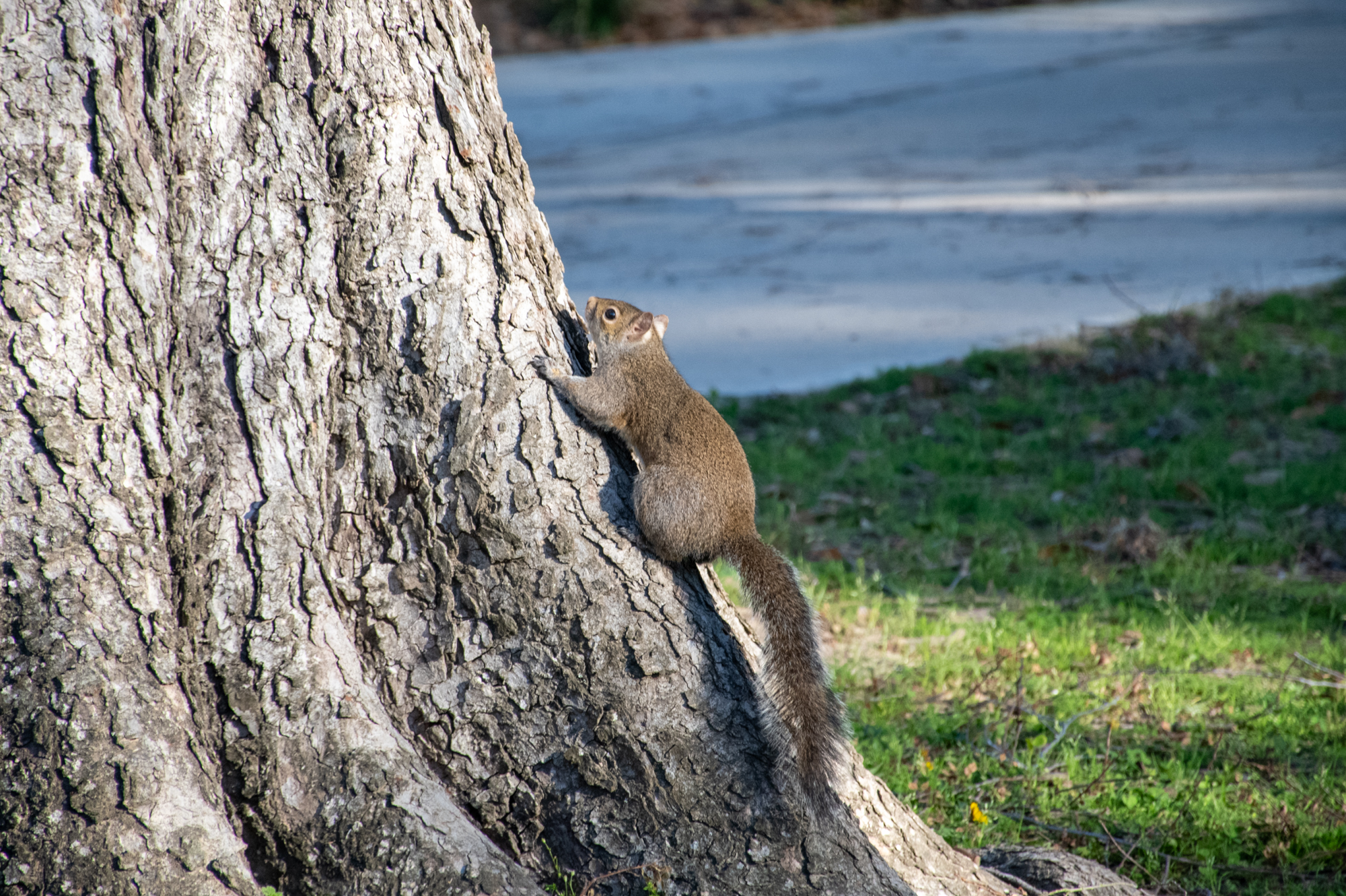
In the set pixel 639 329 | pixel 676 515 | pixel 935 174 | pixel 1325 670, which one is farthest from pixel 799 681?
pixel 935 174

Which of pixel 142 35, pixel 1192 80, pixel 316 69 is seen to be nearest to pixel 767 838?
pixel 316 69

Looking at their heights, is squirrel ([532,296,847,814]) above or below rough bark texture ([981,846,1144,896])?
above

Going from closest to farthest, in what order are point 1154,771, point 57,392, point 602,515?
point 57,392 → point 602,515 → point 1154,771

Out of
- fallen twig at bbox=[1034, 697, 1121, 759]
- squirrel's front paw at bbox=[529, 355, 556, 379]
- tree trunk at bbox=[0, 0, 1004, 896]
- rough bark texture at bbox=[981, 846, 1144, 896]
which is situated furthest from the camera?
fallen twig at bbox=[1034, 697, 1121, 759]

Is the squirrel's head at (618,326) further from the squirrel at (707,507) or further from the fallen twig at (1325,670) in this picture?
the fallen twig at (1325,670)

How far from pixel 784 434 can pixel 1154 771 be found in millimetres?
2990

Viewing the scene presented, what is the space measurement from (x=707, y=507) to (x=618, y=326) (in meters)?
0.75

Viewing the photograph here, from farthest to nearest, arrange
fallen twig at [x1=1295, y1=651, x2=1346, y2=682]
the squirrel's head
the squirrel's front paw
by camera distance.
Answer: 1. fallen twig at [x1=1295, y1=651, x2=1346, y2=682]
2. the squirrel's head
3. the squirrel's front paw

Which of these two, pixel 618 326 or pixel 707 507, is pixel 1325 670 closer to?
pixel 707 507

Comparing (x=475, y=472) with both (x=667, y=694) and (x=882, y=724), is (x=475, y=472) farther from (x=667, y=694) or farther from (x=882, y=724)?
(x=882, y=724)

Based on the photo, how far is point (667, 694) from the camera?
2314mm

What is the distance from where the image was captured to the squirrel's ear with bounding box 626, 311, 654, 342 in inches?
125

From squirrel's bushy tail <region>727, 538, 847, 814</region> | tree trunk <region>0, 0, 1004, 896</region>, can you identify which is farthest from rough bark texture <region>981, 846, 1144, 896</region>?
squirrel's bushy tail <region>727, 538, 847, 814</region>

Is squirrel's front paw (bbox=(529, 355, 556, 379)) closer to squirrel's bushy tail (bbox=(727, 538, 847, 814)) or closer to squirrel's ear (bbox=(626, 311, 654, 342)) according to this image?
squirrel's bushy tail (bbox=(727, 538, 847, 814))
